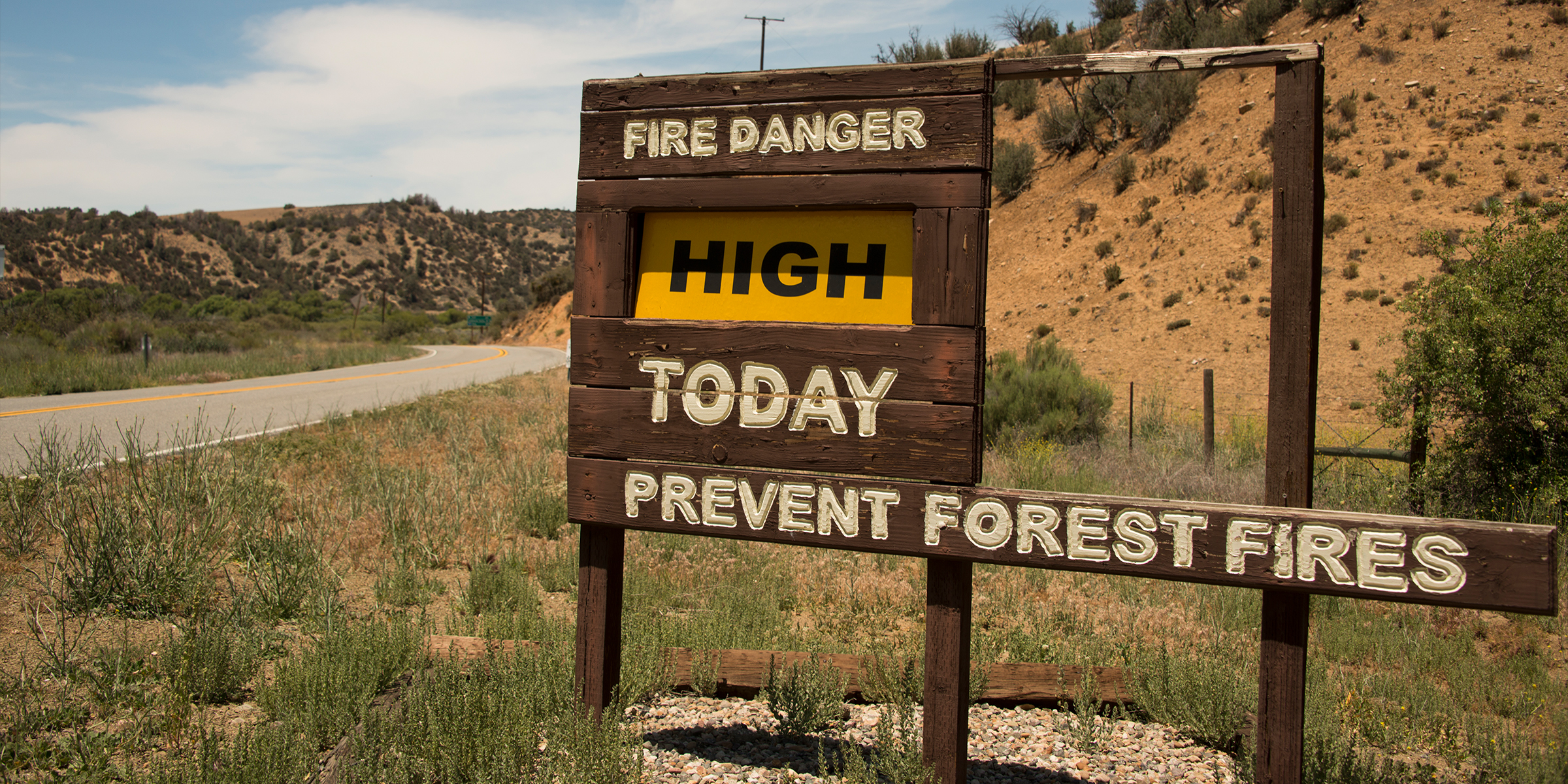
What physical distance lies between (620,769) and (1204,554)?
2038 mm

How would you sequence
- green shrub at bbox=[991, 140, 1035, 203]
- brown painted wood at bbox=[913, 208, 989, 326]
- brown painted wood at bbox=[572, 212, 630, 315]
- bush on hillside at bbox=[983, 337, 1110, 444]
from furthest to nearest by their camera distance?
1. green shrub at bbox=[991, 140, 1035, 203]
2. bush on hillside at bbox=[983, 337, 1110, 444]
3. brown painted wood at bbox=[572, 212, 630, 315]
4. brown painted wood at bbox=[913, 208, 989, 326]

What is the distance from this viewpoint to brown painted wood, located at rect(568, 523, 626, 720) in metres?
3.49

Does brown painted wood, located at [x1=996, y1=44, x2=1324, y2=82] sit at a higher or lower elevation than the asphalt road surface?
higher

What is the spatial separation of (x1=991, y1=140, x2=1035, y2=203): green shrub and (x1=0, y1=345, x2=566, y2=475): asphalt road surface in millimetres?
18561

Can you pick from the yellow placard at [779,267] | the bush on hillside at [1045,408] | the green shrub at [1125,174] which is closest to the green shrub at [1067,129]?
the green shrub at [1125,174]

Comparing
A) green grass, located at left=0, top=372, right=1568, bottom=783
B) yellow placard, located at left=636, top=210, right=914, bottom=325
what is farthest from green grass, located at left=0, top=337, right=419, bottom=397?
yellow placard, located at left=636, top=210, right=914, bottom=325

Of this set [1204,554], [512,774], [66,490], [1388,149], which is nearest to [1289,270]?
[1204,554]

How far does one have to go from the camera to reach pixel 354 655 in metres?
3.82

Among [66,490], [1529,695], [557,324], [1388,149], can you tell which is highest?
[1388,149]

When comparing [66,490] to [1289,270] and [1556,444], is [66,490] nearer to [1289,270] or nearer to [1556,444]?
[1289,270]

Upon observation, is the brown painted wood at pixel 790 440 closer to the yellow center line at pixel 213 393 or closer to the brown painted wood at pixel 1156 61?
the brown painted wood at pixel 1156 61

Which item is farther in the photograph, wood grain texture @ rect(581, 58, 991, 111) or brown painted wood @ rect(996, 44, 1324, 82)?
wood grain texture @ rect(581, 58, 991, 111)

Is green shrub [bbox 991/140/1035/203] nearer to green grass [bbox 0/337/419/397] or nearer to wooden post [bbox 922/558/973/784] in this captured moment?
green grass [bbox 0/337/419/397]

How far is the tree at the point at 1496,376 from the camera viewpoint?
6832 mm
